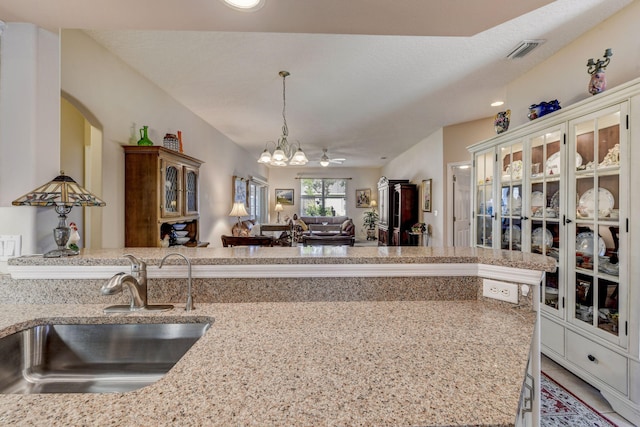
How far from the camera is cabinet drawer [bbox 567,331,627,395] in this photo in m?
1.91

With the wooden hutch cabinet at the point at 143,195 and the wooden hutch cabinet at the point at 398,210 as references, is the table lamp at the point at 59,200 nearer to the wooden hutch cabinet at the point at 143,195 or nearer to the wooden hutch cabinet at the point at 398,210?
the wooden hutch cabinet at the point at 143,195

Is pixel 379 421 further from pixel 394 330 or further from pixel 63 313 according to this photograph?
pixel 63 313

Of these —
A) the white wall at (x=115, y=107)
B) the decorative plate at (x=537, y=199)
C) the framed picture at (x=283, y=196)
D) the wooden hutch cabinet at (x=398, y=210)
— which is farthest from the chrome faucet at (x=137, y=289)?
the framed picture at (x=283, y=196)

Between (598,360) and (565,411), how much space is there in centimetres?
41

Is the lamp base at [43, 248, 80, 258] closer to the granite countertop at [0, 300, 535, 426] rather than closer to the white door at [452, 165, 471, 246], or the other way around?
the granite countertop at [0, 300, 535, 426]

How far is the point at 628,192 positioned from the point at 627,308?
699 mm

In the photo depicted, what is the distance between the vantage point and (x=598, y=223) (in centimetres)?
209

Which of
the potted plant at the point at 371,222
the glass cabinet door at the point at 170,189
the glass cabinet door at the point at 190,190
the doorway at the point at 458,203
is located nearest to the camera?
the glass cabinet door at the point at 170,189

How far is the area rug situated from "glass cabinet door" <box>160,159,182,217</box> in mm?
3339

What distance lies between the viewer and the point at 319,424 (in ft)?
1.93

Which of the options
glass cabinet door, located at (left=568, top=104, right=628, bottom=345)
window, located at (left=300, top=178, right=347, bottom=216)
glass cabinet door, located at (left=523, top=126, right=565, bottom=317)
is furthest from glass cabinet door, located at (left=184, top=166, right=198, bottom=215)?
window, located at (left=300, top=178, right=347, bottom=216)

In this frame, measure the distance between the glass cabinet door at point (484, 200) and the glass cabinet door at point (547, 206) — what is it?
1.75 ft

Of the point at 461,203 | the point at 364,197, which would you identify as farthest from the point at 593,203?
the point at 364,197

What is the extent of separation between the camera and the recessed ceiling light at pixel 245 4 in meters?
1.25
